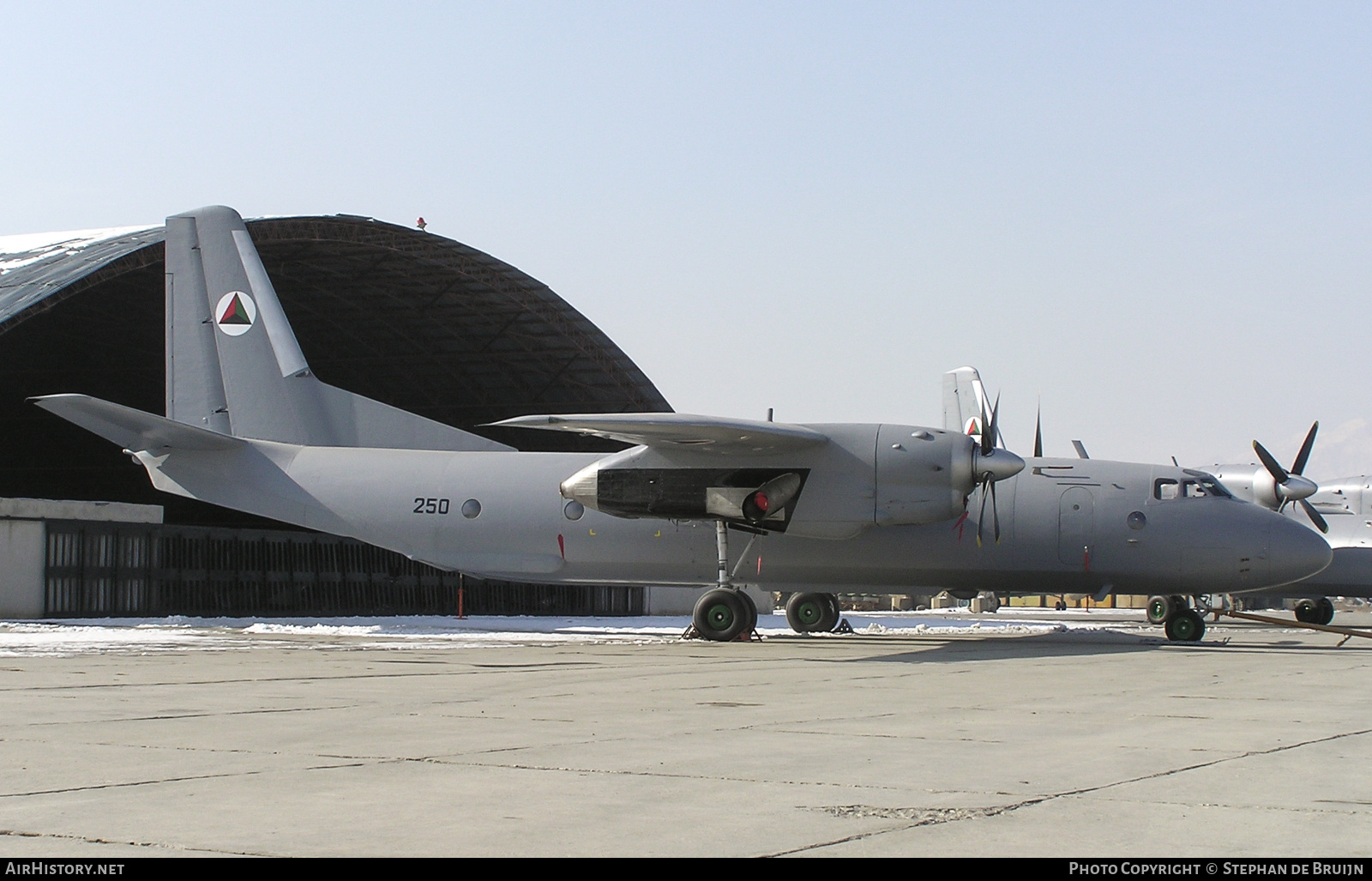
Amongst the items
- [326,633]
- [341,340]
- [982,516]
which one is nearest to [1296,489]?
[982,516]

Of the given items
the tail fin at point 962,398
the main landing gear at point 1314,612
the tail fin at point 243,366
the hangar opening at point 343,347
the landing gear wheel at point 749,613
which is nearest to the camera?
the landing gear wheel at point 749,613

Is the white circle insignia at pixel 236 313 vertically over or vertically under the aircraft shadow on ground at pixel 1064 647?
over

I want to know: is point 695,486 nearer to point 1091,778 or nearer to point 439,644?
point 439,644

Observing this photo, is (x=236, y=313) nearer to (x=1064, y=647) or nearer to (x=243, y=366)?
(x=243, y=366)

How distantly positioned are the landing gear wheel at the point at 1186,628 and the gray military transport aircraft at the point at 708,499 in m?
0.05

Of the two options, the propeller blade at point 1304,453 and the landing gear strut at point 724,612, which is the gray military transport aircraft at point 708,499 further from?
the propeller blade at point 1304,453

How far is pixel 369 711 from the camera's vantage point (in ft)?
33.2

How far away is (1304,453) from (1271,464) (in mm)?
2021

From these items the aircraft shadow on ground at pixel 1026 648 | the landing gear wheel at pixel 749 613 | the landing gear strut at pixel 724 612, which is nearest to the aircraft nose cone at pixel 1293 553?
the aircraft shadow on ground at pixel 1026 648

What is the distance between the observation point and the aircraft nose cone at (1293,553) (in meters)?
23.5

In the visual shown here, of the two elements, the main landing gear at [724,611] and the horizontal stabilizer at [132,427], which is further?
the horizontal stabilizer at [132,427]
